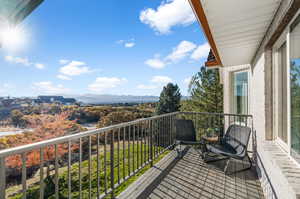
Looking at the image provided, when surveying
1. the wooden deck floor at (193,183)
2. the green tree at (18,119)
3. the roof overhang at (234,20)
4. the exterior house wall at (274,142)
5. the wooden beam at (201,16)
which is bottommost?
the wooden deck floor at (193,183)

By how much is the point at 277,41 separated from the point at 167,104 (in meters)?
10.7

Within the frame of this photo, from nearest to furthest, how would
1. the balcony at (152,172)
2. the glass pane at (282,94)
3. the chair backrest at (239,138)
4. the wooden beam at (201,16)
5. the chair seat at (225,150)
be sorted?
the wooden beam at (201,16) → the balcony at (152,172) → the glass pane at (282,94) → the chair seat at (225,150) → the chair backrest at (239,138)

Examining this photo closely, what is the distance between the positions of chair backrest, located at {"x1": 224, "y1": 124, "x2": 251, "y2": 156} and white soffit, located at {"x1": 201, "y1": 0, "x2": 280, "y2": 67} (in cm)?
174

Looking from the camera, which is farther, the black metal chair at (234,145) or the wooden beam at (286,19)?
the black metal chair at (234,145)

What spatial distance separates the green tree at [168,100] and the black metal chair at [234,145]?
8.88 m

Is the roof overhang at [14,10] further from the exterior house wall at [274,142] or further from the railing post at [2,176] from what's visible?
the exterior house wall at [274,142]

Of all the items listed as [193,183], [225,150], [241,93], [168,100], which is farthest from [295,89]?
[168,100]

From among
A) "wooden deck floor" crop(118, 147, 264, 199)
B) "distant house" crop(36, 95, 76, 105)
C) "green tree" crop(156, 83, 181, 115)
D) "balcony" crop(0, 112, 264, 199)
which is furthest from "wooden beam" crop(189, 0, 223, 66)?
"distant house" crop(36, 95, 76, 105)

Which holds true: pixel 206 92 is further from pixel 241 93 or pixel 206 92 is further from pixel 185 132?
pixel 185 132

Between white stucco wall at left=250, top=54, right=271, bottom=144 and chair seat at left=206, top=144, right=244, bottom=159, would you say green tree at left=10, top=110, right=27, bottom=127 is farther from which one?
white stucco wall at left=250, top=54, right=271, bottom=144

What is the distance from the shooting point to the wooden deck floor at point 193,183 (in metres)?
2.48

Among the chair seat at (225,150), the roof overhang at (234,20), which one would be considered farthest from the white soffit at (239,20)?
the chair seat at (225,150)

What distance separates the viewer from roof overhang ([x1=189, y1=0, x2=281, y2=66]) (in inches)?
66.3

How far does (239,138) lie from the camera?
3637mm
